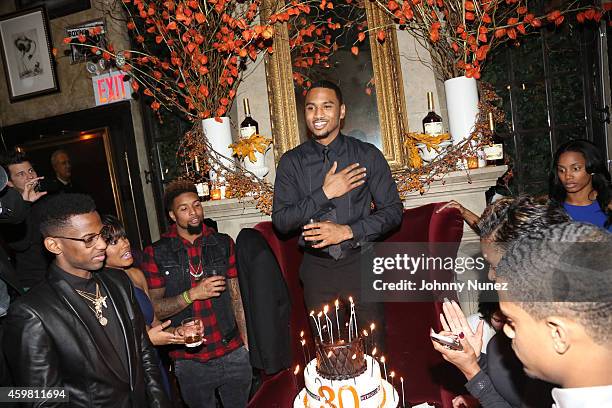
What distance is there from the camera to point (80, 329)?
1846 millimetres

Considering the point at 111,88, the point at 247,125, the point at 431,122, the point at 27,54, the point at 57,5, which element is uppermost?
the point at 57,5

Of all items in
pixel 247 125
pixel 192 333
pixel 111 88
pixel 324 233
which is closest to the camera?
pixel 192 333

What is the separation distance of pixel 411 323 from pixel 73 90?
461 cm

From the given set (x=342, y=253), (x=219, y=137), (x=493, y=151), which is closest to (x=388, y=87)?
(x=493, y=151)

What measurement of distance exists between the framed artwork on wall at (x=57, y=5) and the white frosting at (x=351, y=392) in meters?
5.06

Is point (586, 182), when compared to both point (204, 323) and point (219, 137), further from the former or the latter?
point (219, 137)

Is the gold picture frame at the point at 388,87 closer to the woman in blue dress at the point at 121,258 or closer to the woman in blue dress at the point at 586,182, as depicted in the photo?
the woman in blue dress at the point at 586,182

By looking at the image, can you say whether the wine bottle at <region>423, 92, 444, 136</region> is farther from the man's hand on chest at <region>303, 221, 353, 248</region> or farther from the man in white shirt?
the man in white shirt

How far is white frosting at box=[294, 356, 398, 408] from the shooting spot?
1.74 m

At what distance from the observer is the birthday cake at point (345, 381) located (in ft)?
5.74

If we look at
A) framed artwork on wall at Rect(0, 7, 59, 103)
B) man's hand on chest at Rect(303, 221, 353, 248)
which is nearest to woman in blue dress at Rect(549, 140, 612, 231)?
man's hand on chest at Rect(303, 221, 353, 248)

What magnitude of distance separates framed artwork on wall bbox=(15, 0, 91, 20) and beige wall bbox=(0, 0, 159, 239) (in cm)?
5

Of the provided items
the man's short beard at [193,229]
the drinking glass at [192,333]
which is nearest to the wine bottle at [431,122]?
the man's short beard at [193,229]

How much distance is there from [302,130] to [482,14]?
5.90 feet
